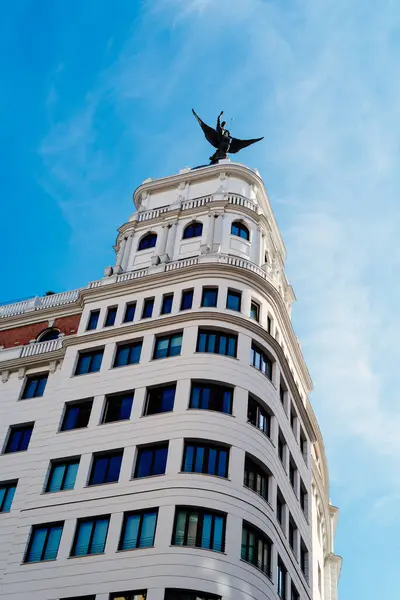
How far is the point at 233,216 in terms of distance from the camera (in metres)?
61.0

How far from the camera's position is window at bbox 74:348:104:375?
53.2 m

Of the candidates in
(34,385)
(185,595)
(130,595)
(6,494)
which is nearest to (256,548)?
(185,595)

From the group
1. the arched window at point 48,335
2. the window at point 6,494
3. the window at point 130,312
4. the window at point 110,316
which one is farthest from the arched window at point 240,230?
the window at point 6,494

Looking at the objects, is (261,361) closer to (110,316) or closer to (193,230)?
(110,316)

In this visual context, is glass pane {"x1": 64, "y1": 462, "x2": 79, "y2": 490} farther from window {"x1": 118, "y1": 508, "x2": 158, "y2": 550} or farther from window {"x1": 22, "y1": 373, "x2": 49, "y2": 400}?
window {"x1": 22, "y1": 373, "x2": 49, "y2": 400}

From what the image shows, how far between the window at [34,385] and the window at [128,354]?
223 inches

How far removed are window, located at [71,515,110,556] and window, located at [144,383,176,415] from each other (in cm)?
704

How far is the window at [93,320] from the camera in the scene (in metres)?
56.2

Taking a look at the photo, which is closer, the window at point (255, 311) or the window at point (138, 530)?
the window at point (138, 530)

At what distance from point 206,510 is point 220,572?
11.1ft

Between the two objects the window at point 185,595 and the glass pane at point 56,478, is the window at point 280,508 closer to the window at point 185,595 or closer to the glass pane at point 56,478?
the window at point 185,595

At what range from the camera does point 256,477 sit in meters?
46.1

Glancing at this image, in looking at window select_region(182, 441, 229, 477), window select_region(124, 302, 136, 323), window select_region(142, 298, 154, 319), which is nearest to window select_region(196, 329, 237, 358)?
window select_region(142, 298, 154, 319)

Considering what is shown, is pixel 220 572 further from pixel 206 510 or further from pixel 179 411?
pixel 179 411
